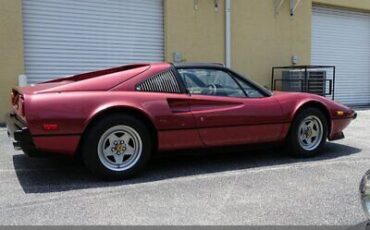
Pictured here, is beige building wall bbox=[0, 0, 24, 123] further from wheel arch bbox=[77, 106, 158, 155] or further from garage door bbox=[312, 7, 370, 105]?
garage door bbox=[312, 7, 370, 105]

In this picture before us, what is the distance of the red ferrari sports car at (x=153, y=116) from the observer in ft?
16.2

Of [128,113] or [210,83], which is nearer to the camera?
[128,113]

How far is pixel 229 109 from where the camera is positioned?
18.9ft

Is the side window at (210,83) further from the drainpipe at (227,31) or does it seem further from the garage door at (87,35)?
the drainpipe at (227,31)

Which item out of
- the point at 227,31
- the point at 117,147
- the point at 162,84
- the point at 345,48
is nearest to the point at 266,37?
the point at 227,31

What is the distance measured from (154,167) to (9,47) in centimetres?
509

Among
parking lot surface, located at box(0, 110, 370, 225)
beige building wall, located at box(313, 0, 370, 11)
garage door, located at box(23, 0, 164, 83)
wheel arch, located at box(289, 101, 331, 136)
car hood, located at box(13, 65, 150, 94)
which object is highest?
beige building wall, located at box(313, 0, 370, 11)

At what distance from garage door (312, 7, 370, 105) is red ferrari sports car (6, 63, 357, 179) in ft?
29.2

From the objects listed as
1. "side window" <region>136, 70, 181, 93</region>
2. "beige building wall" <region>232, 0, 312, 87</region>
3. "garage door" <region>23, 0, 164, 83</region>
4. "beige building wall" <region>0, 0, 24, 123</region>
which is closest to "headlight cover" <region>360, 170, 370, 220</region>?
"side window" <region>136, 70, 181, 93</region>

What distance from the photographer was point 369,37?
16.0 meters

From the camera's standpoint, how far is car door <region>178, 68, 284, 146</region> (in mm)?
5652

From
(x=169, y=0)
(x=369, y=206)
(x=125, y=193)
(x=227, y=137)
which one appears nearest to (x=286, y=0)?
(x=169, y=0)

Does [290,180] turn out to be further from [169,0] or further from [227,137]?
[169,0]

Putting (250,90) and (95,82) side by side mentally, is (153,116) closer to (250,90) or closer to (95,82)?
(95,82)
